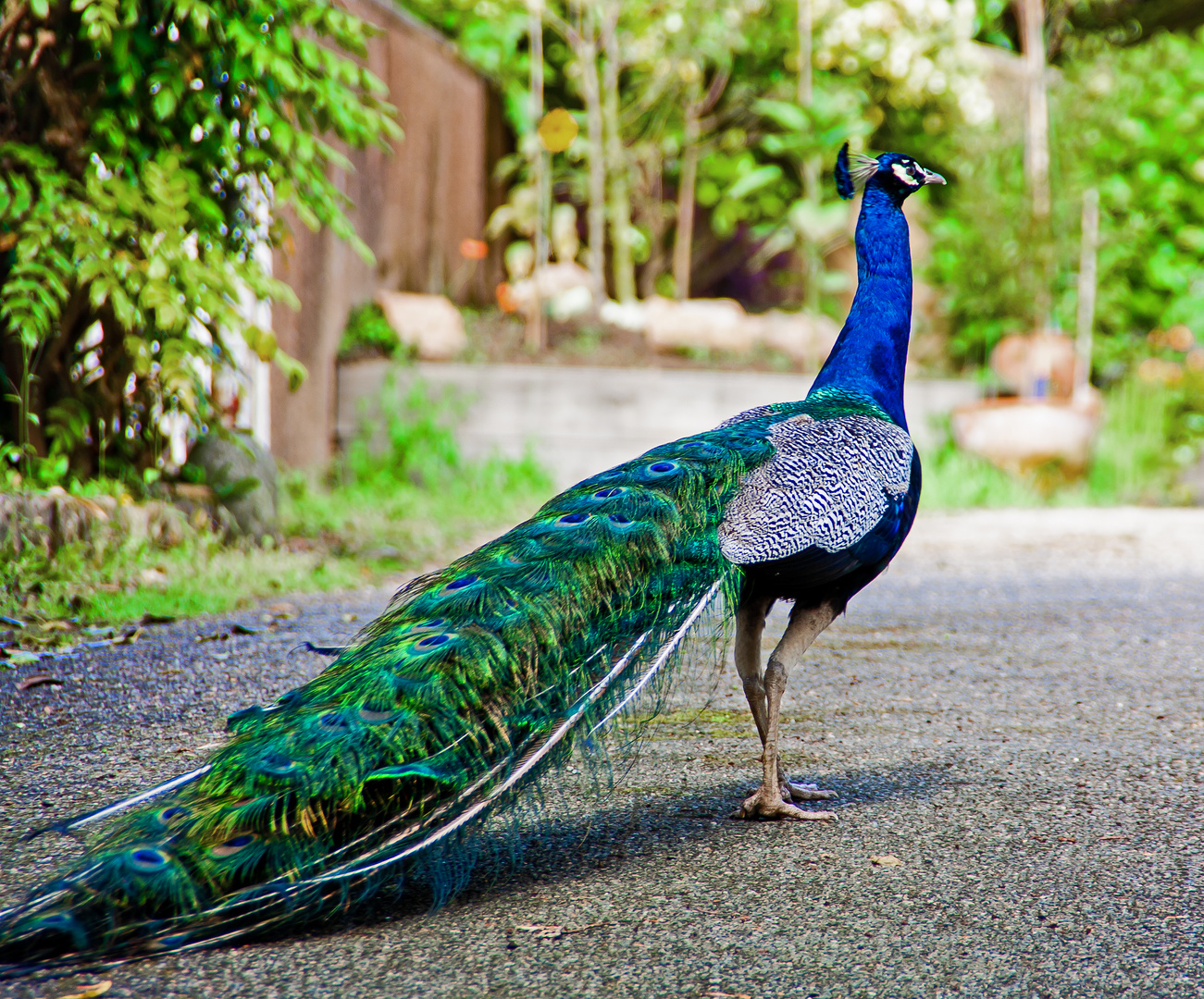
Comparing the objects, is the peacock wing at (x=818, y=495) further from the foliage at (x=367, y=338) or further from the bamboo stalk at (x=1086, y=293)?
the bamboo stalk at (x=1086, y=293)

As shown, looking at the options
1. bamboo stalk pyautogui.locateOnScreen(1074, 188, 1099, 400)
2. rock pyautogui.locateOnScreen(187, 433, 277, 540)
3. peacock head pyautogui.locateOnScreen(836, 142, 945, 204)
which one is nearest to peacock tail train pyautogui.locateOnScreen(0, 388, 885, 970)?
peacock head pyautogui.locateOnScreen(836, 142, 945, 204)

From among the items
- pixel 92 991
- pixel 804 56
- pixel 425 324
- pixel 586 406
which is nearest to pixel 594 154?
pixel 804 56

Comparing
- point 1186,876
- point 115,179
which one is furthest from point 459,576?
point 115,179

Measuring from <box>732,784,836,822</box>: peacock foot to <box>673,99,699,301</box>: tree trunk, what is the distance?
29.1 ft

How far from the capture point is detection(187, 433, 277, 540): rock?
5.69 m

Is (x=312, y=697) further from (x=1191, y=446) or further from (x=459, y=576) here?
(x=1191, y=446)

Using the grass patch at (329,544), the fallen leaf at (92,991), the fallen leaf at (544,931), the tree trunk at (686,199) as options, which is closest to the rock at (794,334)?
the tree trunk at (686,199)

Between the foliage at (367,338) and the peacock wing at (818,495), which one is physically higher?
the foliage at (367,338)

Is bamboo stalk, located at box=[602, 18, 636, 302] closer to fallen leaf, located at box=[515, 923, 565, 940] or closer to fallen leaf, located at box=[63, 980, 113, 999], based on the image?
fallen leaf, located at box=[515, 923, 565, 940]

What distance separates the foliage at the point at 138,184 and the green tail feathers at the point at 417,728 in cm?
312

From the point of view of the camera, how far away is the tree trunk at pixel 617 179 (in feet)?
34.7

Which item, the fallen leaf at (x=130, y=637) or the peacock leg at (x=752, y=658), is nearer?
the peacock leg at (x=752, y=658)

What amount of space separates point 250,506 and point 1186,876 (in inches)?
177

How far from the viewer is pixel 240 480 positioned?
571 centimetres
